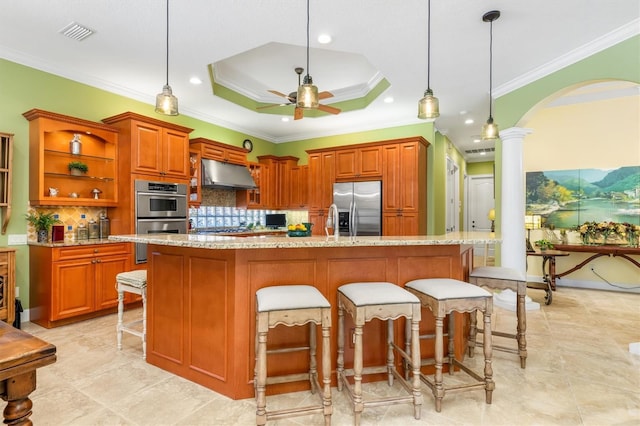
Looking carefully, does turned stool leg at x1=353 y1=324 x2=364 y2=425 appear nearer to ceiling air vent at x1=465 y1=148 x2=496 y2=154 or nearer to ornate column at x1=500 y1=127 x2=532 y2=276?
ornate column at x1=500 y1=127 x2=532 y2=276

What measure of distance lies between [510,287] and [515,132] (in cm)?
245

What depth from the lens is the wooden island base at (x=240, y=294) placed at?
2.20 metres

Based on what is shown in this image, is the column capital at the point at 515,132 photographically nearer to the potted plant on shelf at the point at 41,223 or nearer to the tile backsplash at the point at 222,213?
the tile backsplash at the point at 222,213

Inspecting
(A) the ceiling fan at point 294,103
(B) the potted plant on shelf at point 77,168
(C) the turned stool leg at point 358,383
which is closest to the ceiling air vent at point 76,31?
(B) the potted plant on shelf at point 77,168

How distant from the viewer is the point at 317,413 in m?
1.93

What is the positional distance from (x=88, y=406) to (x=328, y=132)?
589 centimetres

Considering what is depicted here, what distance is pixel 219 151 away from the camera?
228 inches

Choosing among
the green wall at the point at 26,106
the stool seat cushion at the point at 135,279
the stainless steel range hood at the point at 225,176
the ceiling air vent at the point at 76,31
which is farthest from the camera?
the stainless steel range hood at the point at 225,176

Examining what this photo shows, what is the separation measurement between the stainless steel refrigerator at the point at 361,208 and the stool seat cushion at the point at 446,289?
329cm

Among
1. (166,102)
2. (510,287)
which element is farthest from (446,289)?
(166,102)

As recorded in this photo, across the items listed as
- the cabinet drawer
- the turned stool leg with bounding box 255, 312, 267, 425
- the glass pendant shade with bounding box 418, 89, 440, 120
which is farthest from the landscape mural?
the cabinet drawer

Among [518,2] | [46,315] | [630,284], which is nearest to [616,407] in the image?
[518,2]

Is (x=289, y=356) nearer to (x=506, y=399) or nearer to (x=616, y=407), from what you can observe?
(x=506, y=399)

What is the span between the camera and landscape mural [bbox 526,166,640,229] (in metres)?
5.02
